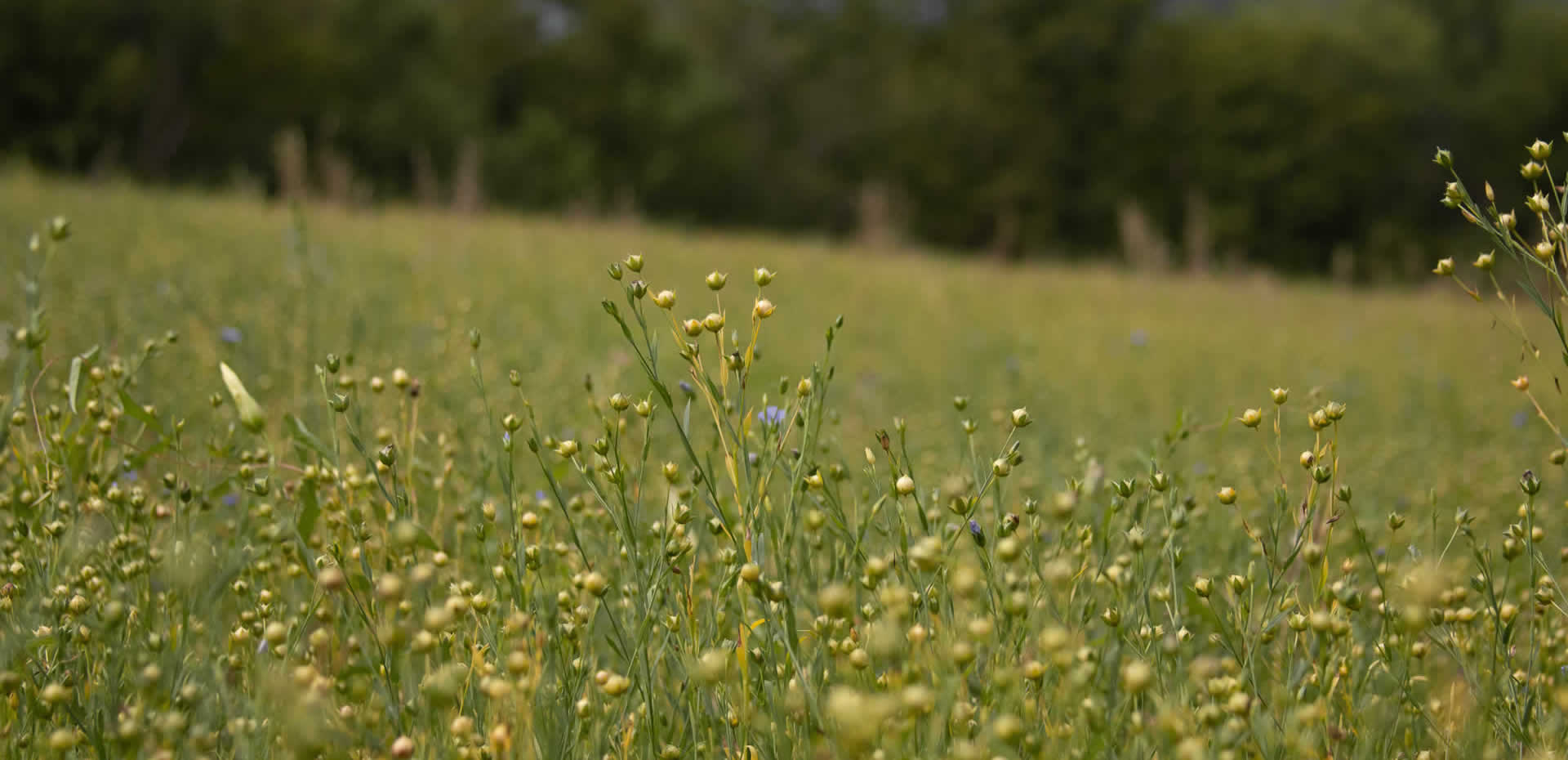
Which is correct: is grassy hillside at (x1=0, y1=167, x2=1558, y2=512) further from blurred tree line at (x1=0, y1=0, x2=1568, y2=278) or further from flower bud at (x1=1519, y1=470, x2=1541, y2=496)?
blurred tree line at (x1=0, y1=0, x2=1568, y2=278)

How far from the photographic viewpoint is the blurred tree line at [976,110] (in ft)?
60.2

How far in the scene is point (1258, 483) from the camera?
2.17 m

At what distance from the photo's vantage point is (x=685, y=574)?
1069mm

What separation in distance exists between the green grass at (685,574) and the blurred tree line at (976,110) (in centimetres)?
1550

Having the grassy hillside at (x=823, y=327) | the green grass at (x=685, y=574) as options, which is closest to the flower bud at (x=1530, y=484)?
the green grass at (x=685, y=574)

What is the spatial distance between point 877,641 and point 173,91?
16.2 m

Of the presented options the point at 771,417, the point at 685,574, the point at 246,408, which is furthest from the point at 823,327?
the point at 246,408

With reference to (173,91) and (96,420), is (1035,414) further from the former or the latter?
(173,91)

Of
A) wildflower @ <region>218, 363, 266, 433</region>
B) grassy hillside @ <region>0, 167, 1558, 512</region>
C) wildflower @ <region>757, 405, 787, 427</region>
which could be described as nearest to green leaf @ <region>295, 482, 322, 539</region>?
wildflower @ <region>218, 363, 266, 433</region>

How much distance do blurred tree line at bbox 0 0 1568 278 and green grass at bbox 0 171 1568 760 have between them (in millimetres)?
15498

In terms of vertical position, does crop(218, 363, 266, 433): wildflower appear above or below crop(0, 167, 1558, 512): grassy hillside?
above

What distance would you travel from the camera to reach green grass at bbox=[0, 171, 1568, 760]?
81 centimetres

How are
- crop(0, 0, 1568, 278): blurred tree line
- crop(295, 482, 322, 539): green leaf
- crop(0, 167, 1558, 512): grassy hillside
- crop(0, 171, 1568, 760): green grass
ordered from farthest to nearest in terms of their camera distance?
crop(0, 0, 1568, 278): blurred tree line < crop(0, 167, 1558, 512): grassy hillside < crop(295, 482, 322, 539): green leaf < crop(0, 171, 1568, 760): green grass

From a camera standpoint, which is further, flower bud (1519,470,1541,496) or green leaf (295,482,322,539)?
green leaf (295,482,322,539)
